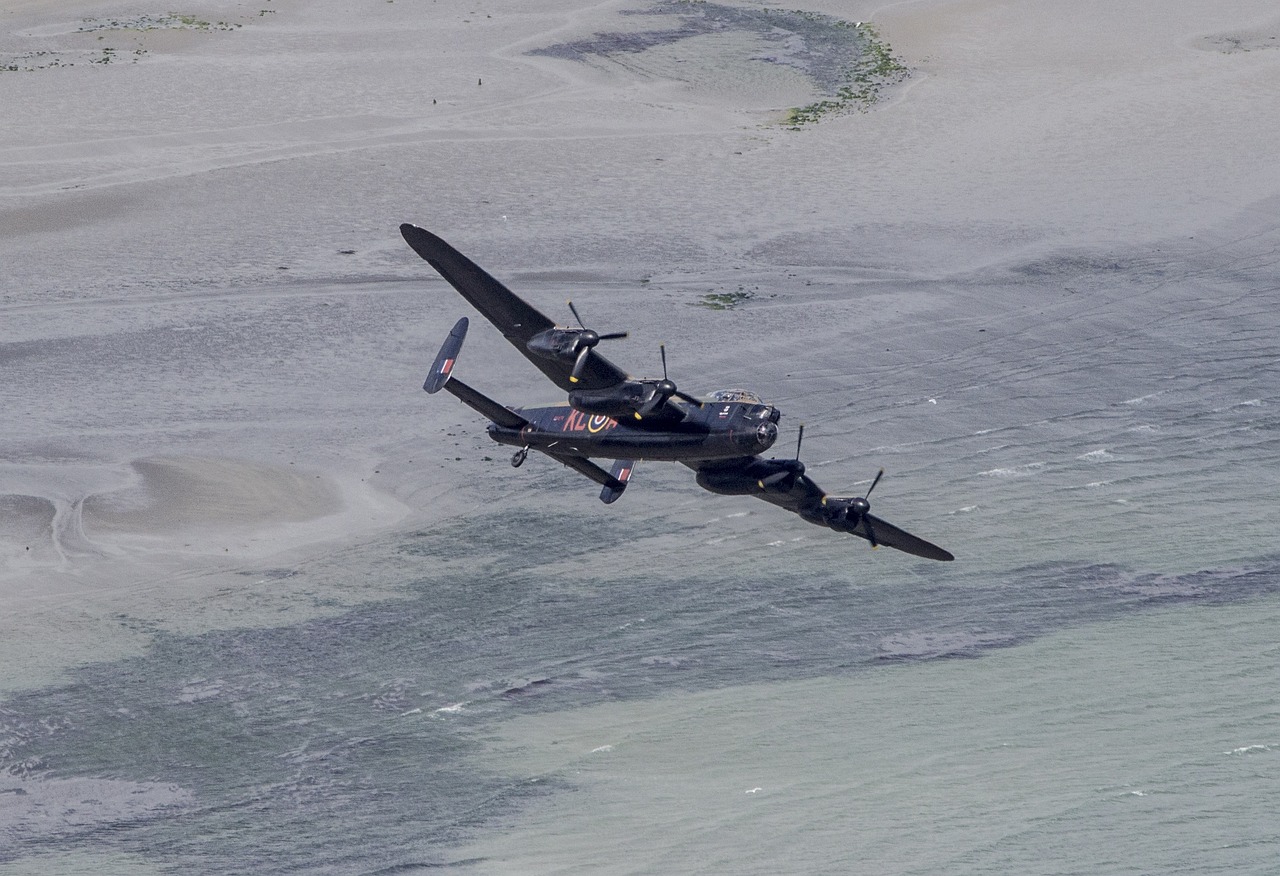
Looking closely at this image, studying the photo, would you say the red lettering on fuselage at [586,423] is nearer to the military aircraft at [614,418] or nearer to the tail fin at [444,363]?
the military aircraft at [614,418]

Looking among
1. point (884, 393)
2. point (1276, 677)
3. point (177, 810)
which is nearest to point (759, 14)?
point (884, 393)

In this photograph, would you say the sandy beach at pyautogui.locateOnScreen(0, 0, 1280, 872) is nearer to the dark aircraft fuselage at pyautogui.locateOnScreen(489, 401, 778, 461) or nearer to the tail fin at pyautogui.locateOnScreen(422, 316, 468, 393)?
the tail fin at pyautogui.locateOnScreen(422, 316, 468, 393)

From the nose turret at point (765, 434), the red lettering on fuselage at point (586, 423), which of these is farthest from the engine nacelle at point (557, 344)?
the nose turret at point (765, 434)

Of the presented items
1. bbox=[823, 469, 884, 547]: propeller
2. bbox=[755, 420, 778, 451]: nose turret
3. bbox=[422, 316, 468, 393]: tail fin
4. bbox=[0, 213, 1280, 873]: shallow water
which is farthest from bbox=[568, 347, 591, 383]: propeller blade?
bbox=[0, 213, 1280, 873]: shallow water

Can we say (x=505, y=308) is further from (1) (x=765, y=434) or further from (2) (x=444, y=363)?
(1) (x=765, y=434)

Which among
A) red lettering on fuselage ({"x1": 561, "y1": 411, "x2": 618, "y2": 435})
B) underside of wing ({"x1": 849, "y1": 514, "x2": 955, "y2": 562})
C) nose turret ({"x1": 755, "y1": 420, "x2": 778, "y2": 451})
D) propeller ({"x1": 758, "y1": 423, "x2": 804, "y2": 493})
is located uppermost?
nose turret ({"x1": 755, "y1": 420, "x2": 778, "y2": 451})
